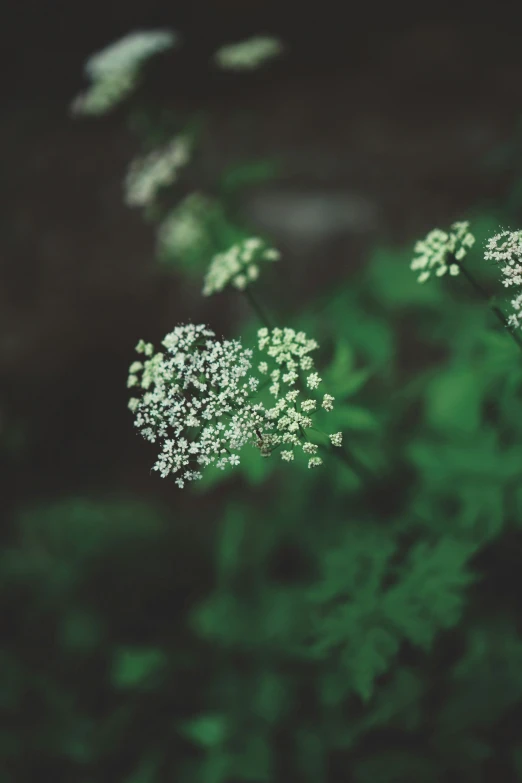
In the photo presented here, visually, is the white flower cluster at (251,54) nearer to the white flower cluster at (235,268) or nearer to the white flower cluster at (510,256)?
the white flower cluster at (235,268)

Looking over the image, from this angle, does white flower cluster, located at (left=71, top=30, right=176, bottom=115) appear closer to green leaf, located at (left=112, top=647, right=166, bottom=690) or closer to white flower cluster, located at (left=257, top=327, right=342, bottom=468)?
white flower cluster, located at (left=257, top=327, right=342, bottom=468)

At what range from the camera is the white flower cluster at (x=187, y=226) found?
210 inches

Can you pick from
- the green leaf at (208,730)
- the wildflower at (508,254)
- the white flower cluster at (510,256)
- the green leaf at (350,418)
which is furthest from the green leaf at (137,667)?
the wildflower at (508,254)

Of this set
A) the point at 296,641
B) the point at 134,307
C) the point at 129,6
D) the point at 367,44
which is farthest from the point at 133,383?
the point at 367,44

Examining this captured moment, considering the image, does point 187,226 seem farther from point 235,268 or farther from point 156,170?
point 235,268

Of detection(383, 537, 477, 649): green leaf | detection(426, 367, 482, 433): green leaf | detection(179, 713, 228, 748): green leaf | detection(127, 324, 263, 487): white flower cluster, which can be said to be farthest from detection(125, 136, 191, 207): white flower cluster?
detection(179, 713, 228, 748): green leaf

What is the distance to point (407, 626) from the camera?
393cm

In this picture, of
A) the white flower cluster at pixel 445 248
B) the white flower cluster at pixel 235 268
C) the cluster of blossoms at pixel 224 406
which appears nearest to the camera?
the cluster of blossoms at pixel 224 406

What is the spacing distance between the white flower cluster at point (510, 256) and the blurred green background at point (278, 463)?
628 mm

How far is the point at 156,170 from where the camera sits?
507 cm

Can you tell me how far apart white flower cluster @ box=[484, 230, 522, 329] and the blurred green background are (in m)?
0.63

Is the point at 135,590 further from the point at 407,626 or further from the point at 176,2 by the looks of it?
the point at 176,2

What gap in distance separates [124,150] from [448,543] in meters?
8.36

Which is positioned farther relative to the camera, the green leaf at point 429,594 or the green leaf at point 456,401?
the green leaf at point 456,401
